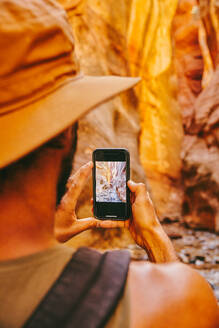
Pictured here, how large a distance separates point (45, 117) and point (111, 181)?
91cm

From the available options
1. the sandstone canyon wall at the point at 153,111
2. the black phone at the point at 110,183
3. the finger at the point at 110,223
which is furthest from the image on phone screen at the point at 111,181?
the sandstone canyon wall at the point at 153,111

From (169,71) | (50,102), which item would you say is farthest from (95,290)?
(169,71)

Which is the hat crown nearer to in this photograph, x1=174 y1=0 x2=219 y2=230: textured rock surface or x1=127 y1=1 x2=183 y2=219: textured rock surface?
x1=174 y1=0 x2=219 y2=230: textured rock surface

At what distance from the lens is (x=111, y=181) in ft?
4.70

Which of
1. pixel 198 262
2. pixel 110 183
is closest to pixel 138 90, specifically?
pixel 198 262

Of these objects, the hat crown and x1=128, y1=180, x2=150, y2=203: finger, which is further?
x1=128, y1=180, x2=150, y2=203: finger

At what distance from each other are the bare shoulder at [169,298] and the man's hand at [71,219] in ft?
2.07

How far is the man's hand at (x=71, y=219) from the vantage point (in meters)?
1.16

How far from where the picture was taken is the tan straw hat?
53cm

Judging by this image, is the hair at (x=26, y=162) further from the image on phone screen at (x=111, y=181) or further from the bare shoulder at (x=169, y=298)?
the image on phone screen at (x=111, y=181)

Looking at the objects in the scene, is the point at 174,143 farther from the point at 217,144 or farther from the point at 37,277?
the point at 37,277

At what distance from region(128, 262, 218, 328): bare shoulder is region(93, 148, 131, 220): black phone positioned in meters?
0.80

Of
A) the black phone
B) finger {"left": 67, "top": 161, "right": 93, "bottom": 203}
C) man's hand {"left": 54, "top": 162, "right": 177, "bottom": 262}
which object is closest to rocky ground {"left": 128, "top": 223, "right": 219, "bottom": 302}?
the black phone

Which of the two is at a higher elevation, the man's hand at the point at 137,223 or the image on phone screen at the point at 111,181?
the image on phone screen at the point at 111,181
